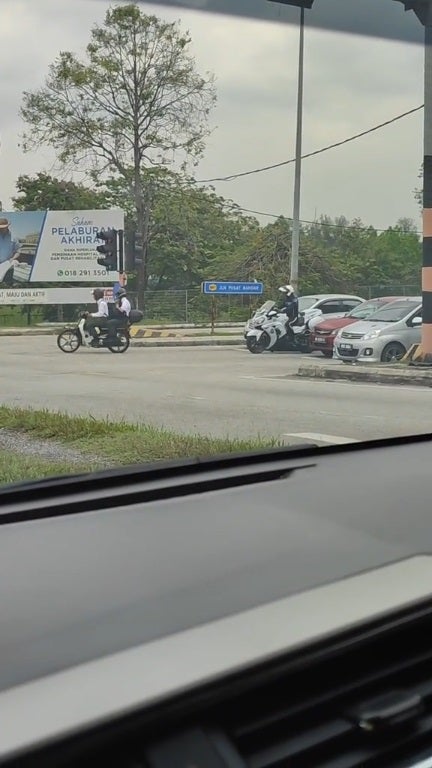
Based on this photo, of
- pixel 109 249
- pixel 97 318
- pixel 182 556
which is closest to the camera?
pixel 182 556

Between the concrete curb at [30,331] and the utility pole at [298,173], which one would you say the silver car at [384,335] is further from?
the concrete curb at [30,331]

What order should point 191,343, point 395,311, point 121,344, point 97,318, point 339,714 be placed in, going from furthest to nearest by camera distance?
point 395,311 < point 191,343 < point 121,344 < point 97,318 < point 339,714

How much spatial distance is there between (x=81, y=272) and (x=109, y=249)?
0.11m

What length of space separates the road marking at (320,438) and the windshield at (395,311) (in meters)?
0.48

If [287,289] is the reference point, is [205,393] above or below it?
below

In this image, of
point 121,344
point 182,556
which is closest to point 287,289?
point 121,344

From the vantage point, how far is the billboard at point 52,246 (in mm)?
2188

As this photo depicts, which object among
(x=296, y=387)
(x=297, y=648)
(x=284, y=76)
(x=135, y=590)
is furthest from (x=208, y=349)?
(x=297, y=648)

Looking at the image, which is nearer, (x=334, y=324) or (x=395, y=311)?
(x=334, y=324)

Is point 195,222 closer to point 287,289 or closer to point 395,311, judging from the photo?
point 287,289

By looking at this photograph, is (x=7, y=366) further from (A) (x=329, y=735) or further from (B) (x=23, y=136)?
(A) (x=329, y=735)

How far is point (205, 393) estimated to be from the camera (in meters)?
2.73

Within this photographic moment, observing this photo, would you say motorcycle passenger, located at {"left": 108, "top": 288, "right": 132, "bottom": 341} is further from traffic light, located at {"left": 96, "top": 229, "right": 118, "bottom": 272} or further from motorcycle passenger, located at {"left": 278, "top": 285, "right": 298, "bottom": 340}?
motorcycle passenger, located at {"left": 278, "top": 285, "right": 298, "bottom": 340}

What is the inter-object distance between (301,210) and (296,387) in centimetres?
61
